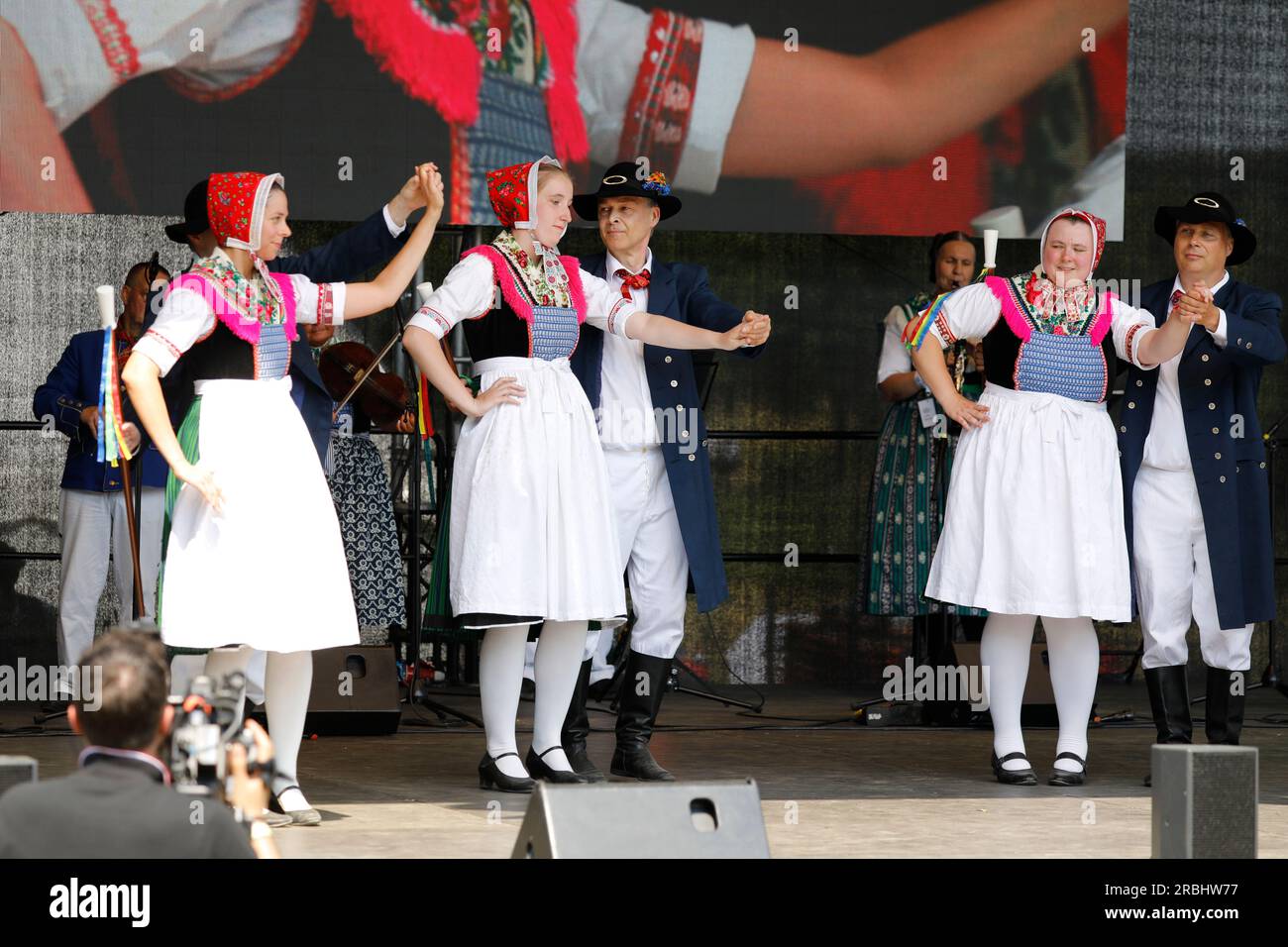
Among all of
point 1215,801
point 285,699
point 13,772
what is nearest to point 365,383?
point 285,699

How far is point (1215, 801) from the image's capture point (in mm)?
2793

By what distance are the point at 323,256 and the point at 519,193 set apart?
1.70ft

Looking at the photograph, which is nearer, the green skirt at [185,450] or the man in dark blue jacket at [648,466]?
the green skirt at [185,450]

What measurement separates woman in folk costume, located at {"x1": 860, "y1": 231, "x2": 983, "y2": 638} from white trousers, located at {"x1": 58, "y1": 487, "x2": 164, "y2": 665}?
2565 mm

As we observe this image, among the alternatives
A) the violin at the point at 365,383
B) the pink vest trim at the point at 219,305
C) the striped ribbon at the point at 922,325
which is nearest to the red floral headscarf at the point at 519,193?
the pink vest trim at the point at 219,305

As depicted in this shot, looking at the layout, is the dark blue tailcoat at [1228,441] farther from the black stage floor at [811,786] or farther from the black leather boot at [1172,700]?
the black stage floor at [811,786]

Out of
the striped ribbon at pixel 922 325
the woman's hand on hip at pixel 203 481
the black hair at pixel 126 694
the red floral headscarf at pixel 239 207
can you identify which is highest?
the red floral headscarf at pixel 239 207

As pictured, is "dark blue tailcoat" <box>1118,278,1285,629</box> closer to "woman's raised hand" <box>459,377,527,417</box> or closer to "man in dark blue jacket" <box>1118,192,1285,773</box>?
"man in dark blue jacket" <box>1118,192,1285,773</box>

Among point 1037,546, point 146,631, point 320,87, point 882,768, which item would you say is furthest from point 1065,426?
point 146,631

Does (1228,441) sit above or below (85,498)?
above

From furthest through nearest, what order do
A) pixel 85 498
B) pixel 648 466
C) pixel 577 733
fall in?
pixel 85 498, pixel 577 733, pixel 648 466

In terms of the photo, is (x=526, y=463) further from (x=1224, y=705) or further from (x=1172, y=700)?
(x=1224, y=705)

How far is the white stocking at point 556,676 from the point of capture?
454cm

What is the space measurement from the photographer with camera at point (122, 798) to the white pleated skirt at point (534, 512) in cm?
218
